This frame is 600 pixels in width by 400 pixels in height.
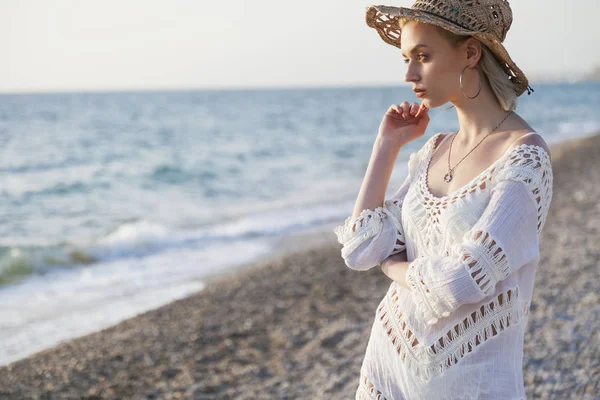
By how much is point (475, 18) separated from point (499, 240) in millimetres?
650

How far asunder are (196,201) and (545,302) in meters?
11.1

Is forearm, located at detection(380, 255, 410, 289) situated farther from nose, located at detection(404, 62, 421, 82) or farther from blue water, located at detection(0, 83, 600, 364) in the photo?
blue water, located at detection(0, 83, 600, 364)

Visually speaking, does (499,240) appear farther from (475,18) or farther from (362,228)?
(475,18)

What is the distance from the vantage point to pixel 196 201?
1560 cm

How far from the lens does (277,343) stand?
5.53m

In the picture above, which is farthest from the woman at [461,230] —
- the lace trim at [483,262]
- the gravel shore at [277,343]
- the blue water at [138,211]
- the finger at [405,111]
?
the blue water at [138,211]

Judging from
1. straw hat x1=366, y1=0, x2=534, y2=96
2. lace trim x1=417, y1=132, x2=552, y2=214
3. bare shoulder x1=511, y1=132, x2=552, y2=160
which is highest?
straw hat x1=366, y1=0, x2=534, y2=96

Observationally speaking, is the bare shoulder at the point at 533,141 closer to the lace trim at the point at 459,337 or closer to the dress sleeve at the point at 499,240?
the dress sleeve at the point at 499,240

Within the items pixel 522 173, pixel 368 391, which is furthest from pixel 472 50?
pixel 368 391

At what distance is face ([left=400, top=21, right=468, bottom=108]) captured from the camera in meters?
1.90

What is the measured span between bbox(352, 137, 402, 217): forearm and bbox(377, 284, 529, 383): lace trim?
375 millimetres

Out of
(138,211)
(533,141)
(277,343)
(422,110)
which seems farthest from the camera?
(138,211)

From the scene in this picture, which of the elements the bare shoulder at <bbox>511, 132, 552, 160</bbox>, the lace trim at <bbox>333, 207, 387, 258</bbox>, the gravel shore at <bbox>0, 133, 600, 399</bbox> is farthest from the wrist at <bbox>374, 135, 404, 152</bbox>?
the gravel shore at <bbox>0, 133, 600, 399</bbox>

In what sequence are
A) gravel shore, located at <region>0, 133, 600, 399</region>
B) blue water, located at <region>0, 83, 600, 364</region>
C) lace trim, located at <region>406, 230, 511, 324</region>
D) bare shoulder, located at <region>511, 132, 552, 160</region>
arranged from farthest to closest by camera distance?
blue water, located at <region>0, 83, 600, 364</region> < gravel shore, located at <region>0, 133, 600, 399</region> < bare shoulder, located at <region>511, 132, 552, 160</region> < lace trim, located at <region>406, 230, 511, 324</region>
